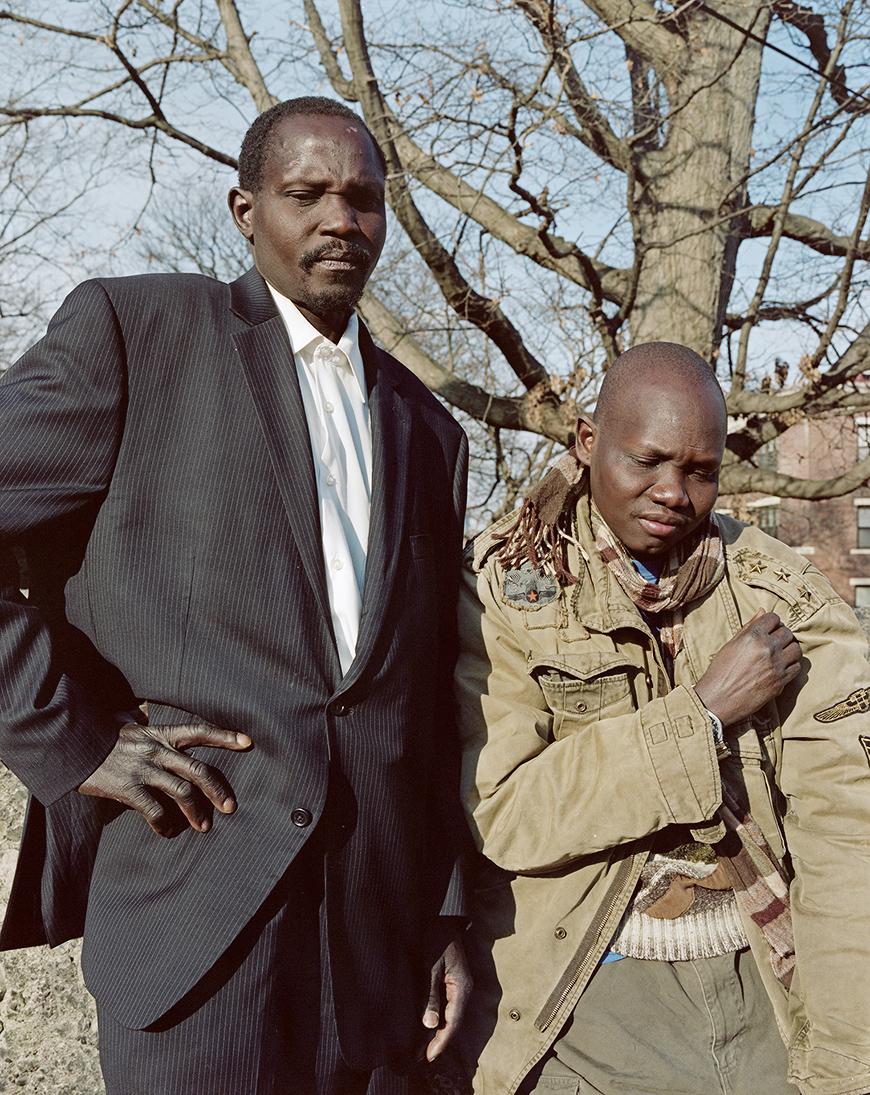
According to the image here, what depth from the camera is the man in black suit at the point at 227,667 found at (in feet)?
6.79

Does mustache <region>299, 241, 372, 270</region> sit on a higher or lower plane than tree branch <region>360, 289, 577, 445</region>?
lower

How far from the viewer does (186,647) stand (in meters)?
2.12

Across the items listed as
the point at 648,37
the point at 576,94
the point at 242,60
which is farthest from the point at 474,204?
the point at 242,60

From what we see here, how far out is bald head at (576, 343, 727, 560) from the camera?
2.59 metres

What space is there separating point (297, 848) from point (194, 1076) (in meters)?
0.44

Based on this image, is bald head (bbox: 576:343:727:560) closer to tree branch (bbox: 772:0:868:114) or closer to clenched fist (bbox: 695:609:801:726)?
clenched fist (bbox: 695:609:801:726)

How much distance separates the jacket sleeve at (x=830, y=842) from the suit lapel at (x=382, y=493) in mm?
1022

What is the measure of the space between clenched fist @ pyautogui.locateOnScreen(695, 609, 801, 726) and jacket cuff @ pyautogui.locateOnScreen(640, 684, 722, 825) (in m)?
0.07

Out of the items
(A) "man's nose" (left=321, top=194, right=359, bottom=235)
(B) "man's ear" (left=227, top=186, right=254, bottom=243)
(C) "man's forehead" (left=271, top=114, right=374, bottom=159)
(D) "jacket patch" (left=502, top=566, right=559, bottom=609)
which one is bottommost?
(D) "jacket patch" (left=502, top=566, right=559, bottom=609)

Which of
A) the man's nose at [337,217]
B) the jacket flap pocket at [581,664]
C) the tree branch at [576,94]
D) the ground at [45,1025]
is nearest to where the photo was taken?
the man's nose at [337,217]

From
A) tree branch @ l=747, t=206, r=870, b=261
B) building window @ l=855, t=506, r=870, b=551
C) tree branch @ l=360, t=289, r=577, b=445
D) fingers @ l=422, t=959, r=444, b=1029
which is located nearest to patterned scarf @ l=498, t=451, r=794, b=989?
fingers @ l=422, t=959, r=444, b=1029

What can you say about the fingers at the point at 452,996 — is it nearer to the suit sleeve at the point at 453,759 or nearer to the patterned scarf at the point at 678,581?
the suit sleeve at the point at 453,759

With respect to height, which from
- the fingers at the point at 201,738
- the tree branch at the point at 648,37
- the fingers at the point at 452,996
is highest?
the tree branch at the point at 648,37

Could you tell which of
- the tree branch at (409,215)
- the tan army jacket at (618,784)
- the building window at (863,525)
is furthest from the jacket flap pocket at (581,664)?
the building window at (863,525)
